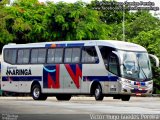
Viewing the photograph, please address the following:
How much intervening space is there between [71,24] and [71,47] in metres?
17.7

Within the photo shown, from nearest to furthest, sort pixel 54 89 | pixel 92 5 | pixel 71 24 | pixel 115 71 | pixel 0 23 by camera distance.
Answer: pixel 115 71 → pixel 54 89 → pixel 0 23 → pixel 71 24 → pixel 92 5

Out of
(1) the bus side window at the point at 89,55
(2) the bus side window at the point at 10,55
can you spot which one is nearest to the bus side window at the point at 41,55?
(2) the bus side window at the point at 10,55

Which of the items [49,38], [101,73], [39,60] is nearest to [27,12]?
[49,38]

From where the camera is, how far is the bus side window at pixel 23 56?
120 feet

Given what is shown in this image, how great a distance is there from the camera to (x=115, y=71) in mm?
32469

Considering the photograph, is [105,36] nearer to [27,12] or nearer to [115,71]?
[27,12]

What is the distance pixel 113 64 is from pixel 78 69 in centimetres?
218

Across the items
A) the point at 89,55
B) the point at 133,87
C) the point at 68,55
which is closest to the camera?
the point at 133,87

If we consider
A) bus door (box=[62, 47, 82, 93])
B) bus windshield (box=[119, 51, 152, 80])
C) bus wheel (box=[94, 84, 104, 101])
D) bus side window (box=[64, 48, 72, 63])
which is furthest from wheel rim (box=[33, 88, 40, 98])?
bus windshield (box=[119, 51, 152, 80])

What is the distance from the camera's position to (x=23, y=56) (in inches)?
1444

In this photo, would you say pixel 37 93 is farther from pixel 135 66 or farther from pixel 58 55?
pixel 135 66

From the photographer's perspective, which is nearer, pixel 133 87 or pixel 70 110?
pixel 70 110

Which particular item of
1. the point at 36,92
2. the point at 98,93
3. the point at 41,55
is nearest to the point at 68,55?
the point at 41,55

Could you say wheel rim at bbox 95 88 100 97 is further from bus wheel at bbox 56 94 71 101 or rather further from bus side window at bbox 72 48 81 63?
bus wheel at bbox 56 94 71 101
